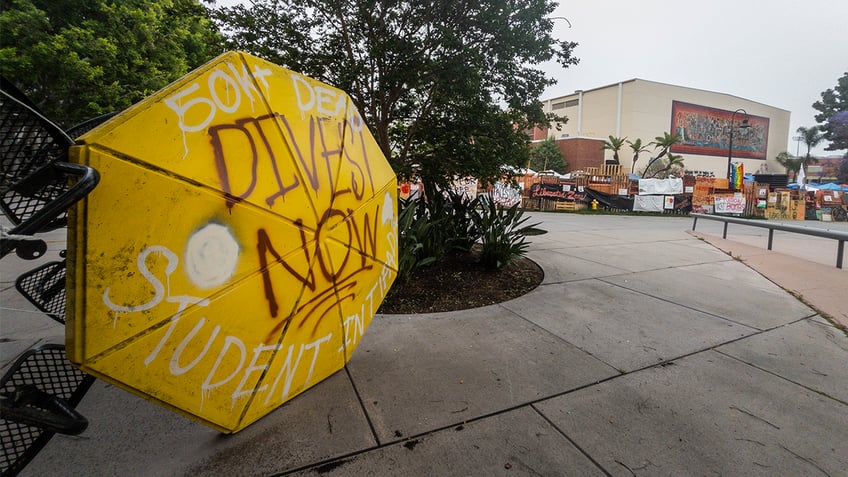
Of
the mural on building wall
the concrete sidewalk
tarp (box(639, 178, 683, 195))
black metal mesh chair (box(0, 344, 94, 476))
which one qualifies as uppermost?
the mural on building wall

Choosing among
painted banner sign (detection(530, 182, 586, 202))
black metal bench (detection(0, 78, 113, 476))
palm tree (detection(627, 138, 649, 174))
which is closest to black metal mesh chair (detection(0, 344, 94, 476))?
black metal bench (detection(0, 78, 113, 476))

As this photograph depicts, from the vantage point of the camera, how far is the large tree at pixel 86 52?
491 inches

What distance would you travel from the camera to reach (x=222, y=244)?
63.4 inches

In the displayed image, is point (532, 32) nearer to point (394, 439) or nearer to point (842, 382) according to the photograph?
point (842, 382)

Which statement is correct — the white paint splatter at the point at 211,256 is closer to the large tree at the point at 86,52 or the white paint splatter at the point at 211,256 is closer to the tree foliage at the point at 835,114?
the large tree at the point at 86,52

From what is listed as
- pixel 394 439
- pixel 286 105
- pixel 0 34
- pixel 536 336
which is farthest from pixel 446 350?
pixel 0 34

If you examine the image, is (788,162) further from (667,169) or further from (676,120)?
(667,169)

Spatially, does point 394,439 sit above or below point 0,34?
below

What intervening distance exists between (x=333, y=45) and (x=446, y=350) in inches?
172

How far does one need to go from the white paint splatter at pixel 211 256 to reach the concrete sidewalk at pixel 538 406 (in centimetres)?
93

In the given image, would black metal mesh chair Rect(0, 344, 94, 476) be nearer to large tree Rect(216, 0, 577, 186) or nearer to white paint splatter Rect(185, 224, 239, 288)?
white paint splatter Rect(185, 224, 239, 288)

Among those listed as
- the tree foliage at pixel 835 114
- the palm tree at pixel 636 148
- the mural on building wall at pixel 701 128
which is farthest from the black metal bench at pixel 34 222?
the tree foliage at pixel 835 114

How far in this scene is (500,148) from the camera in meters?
5.34

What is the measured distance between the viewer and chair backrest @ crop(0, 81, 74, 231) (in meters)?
1.24
